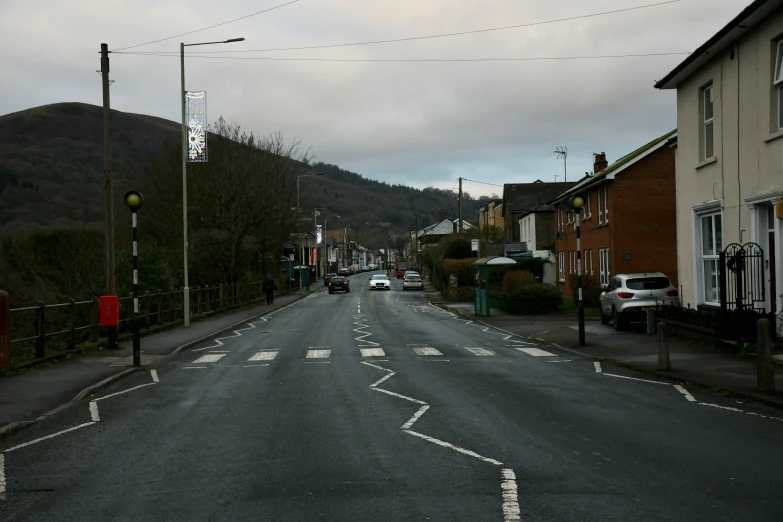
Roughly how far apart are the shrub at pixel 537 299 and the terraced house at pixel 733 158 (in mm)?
10835

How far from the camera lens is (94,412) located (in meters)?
10.9

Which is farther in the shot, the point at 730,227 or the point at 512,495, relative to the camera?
the point at 730,227

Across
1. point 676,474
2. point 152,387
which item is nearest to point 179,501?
point 676,474

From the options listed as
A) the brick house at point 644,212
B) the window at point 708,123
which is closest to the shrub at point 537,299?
the brick house at point 644,212

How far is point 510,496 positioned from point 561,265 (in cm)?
4099

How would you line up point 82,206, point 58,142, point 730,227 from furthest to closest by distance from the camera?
point 58,142
point 82,206
point 730,227

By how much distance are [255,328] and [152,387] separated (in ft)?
52.4

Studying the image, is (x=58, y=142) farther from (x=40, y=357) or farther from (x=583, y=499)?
(x=583, y=499)

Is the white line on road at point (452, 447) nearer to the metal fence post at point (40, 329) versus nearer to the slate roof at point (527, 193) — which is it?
the metal fence post at point (40, 329)

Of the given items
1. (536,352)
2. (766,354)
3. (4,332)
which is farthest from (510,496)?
(536,352)

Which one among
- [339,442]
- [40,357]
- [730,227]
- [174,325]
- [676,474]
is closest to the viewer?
[676,474]

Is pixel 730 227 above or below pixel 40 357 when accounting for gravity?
above

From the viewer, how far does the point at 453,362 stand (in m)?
16.5

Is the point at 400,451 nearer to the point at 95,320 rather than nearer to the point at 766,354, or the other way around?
the point at 766,354
